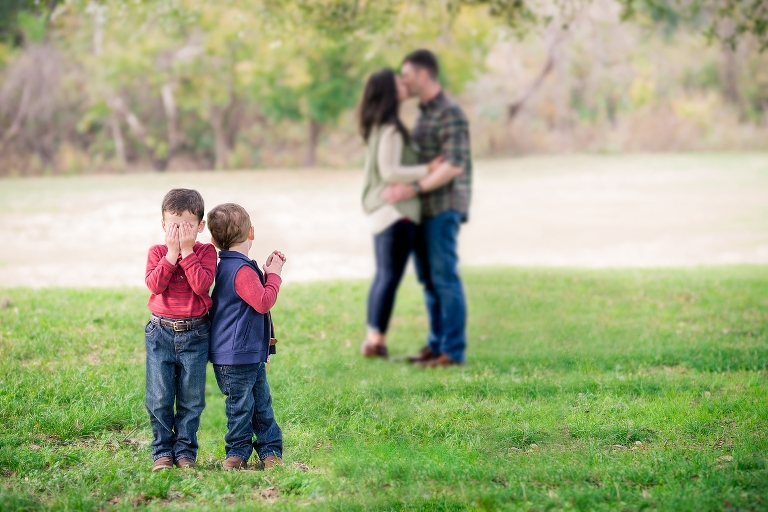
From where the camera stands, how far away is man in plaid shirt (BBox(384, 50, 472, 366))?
23.5 ft

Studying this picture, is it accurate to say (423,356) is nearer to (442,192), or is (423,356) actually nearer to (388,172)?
(442,192)

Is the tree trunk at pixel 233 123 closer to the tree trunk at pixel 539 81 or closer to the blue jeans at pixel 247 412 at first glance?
the tree trunk at pixel 539 81

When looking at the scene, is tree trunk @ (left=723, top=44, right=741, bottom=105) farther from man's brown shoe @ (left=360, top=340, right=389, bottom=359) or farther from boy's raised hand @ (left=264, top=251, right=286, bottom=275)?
boy's raised hand @ (left=264, top=251, right=286, bottom=275)

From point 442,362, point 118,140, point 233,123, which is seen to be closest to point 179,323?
point 442,362

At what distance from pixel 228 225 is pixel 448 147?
3237 millimetres

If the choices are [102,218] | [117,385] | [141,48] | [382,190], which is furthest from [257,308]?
[141,48]

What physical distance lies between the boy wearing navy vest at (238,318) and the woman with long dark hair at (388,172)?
2.84 meters

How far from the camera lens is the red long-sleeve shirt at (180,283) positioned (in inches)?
164

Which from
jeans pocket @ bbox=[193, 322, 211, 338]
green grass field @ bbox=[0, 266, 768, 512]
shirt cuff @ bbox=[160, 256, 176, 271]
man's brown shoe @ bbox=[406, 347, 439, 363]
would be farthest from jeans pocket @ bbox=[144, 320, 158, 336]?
man's brown shoe @ bbox=[406, 347, 439, 363]

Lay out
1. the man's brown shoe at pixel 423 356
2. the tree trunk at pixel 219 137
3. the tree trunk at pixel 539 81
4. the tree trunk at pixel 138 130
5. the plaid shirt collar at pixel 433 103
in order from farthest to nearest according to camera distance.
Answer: the tree trunk at pixel 539 81, the tree trunk at pixel 219 137, the tree trunk at pixel 138 130, the man's brown shoe at pixel 423 356, the plaid shirt collar at pixel 433 103

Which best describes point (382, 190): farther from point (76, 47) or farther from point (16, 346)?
point (76, 47)

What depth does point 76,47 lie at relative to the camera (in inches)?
1147

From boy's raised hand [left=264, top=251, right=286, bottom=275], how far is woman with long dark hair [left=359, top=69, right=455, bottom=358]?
281 centimetres

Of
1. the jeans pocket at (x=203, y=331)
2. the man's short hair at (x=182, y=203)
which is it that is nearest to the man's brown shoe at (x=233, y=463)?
the jeans pocket at (x=203, y=331)
